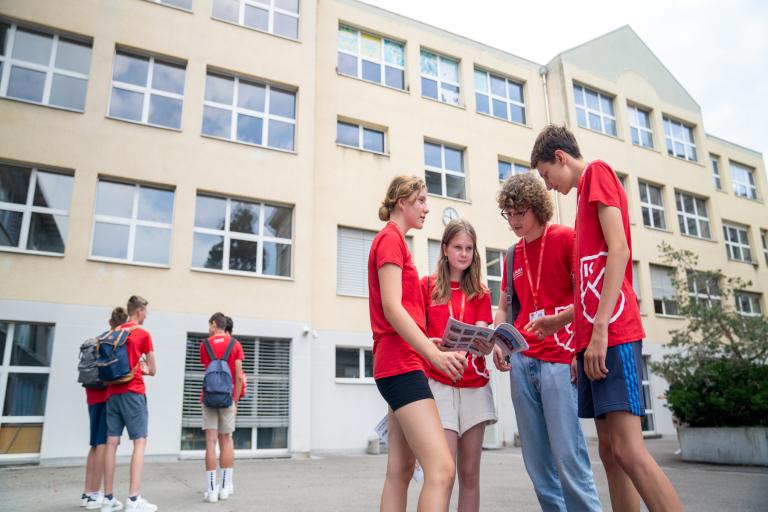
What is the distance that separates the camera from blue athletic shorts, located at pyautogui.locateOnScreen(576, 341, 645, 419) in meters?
2.67

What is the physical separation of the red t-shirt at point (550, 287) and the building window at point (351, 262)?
39.1 ft

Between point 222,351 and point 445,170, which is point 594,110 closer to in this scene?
point 445,170

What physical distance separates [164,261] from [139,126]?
11.2 ft

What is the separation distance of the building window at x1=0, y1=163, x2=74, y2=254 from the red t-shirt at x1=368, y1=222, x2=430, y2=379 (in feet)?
37.9

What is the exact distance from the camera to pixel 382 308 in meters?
2.90

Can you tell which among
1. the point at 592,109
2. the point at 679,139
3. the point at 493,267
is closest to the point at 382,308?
the point at 493,267

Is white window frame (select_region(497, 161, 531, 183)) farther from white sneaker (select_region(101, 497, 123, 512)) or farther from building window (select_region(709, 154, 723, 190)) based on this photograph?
white sneaker (select_region(101, 497, 123, 512))

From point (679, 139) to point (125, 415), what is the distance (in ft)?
88.4

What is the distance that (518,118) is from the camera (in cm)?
2130

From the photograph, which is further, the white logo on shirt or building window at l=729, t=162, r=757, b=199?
building window at l=729, t=162, r=757, b=199

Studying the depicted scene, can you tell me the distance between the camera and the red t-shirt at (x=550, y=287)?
328cm

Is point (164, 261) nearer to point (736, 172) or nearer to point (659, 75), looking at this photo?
point (659, 75)

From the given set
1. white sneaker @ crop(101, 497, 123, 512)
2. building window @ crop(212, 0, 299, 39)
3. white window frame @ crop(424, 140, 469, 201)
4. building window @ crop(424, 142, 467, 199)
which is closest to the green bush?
white sneaker @ crop(101, 497, 123, 512)

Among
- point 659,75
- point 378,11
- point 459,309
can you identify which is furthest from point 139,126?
point 659,75
